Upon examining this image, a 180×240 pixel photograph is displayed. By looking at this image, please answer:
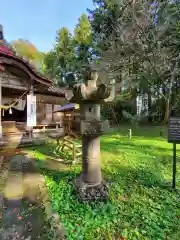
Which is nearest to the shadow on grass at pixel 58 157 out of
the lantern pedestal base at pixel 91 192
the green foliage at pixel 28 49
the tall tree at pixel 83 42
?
the lantern pedestal base at pixel 91 192

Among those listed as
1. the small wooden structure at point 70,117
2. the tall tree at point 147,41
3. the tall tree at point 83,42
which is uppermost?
the tall tree at point 83,42

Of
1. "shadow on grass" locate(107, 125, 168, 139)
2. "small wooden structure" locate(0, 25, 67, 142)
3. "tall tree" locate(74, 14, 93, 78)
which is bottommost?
"shadow on grass" locate(107, 125, 168, 139)

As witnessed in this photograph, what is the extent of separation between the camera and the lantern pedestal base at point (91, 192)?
3.26 m

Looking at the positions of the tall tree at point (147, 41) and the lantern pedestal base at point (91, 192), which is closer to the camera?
the lantern pedestal base at point (91, 192)

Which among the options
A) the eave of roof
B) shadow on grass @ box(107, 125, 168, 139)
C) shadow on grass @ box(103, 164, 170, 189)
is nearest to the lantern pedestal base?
shadow on grass @ box(103, 164, 170, 189)

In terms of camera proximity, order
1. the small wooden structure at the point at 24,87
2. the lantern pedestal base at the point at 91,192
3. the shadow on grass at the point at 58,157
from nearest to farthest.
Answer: the lantern pedestal base at the point at 91,192, the shadow on grass at the point at 58,157, the small wooden structure at the point at 24,87

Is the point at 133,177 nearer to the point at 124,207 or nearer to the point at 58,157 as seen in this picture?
the point at 124,207

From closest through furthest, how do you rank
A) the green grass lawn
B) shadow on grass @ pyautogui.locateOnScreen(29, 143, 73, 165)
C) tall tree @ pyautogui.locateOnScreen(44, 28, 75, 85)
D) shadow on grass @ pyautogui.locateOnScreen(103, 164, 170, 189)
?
the green grass lawn, shadow on grass @ pyautogui.locateOnScreen(103, 164, 170, 189), shadow on grass @ pyautogui.locateOnScreen(29, 143, 73, 165), tall tree @ pyautogui.locateOnScreen(44, 28, 75, 85)

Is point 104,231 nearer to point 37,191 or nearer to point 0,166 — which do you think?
point 37,191

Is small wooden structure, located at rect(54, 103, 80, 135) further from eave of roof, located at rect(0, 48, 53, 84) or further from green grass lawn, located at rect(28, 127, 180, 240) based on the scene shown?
green grass lawn, located at rect(28, 127, 180, 240)

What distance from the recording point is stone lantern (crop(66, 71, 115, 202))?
3.13m

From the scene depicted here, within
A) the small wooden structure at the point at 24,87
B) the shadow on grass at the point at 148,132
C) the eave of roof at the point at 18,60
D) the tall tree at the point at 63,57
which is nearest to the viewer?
the eave of roof at the point at 18,60

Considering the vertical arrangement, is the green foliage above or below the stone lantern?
above

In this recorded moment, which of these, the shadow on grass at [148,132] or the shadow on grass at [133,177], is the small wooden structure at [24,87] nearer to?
the shadow on grass at [133,177]
